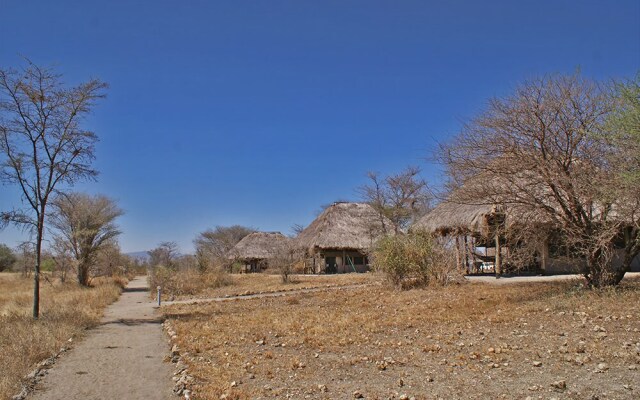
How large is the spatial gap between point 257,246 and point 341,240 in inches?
483

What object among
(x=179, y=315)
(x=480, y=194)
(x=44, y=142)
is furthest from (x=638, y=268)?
(x=44, y=142)

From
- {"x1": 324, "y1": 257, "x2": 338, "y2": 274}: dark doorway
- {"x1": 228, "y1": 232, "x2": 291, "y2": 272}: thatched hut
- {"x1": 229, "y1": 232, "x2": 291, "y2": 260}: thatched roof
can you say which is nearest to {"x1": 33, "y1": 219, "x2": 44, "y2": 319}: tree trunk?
{"x1": 324, "y1": 257, "x2": 338, "y2": 274}: dark doorway

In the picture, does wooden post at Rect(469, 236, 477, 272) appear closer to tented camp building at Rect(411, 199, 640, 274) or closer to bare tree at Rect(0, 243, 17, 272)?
tented camp building at Rect(411, 199, 640, 274)

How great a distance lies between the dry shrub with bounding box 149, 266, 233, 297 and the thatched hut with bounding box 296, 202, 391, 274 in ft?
40.9

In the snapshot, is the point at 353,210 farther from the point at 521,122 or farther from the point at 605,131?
the point at 605,131

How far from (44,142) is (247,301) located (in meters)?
8.03

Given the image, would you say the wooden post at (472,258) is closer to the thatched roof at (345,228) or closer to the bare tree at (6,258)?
the thatched roof at (345,228)

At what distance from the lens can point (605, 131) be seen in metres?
9.06

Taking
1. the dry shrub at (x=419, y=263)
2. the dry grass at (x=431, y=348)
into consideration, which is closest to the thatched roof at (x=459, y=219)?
the dry shrub at (x=419, y=263)

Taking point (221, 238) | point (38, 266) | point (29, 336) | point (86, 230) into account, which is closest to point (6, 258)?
point (221, 238)

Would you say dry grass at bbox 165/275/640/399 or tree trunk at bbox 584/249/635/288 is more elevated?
tree trunk at bbox 584/249/635/288

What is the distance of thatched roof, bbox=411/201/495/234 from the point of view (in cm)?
2023

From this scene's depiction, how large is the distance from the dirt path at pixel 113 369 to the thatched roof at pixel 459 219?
11.0 m

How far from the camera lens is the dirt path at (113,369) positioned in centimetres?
606
